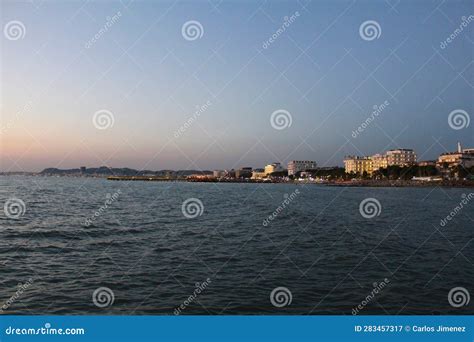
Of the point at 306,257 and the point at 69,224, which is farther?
the point at 69,224

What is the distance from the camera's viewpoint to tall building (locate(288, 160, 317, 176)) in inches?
5568

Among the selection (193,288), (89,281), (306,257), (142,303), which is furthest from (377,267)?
(89,281)

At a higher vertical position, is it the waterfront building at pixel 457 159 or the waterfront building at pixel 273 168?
the waterfront building at pixel 273 168

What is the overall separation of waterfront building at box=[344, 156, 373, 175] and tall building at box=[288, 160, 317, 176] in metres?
18.4

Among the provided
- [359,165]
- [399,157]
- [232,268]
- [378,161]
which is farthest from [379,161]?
[232,268]

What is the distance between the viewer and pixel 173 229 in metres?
19.2

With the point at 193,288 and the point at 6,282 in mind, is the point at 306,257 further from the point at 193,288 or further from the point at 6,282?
the point at 6,282

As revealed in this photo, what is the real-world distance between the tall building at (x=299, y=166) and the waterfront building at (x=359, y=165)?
724 inches

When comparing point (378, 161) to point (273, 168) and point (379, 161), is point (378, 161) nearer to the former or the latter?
point (379, 161)

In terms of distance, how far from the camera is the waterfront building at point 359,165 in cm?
14957

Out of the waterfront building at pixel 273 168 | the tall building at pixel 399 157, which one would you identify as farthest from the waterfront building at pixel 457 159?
the waterfront building at pixel 273 168

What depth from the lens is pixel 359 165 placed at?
150625mm

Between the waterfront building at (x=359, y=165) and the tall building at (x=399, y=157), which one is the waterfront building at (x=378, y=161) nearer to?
the waterfront building at (x=359, y=165)

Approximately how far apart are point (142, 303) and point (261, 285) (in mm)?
3013
